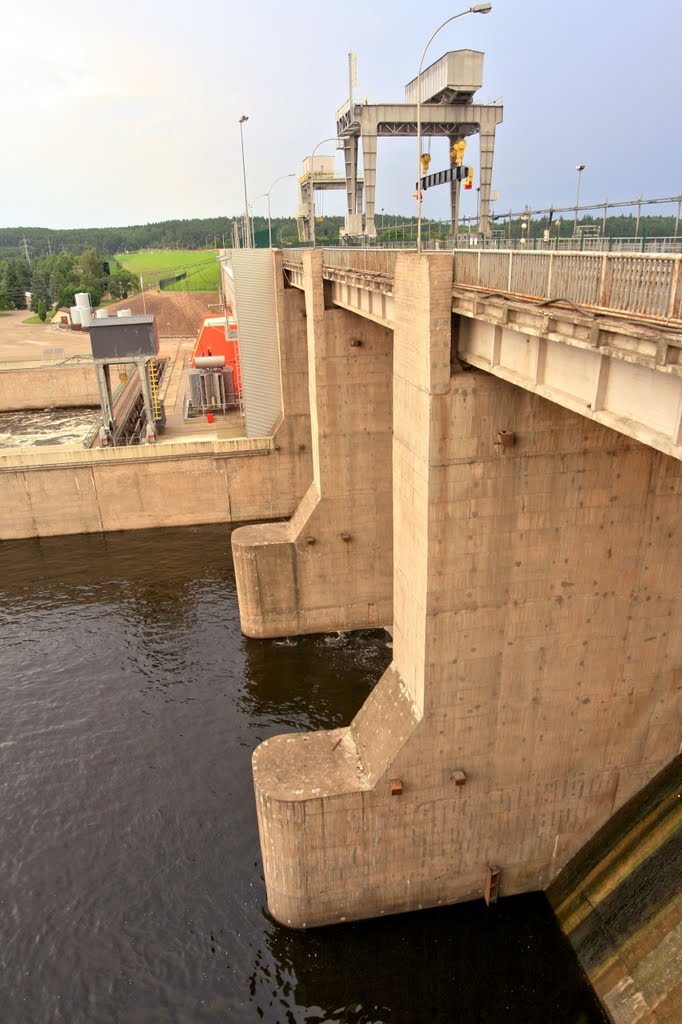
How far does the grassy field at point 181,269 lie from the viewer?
10875 centimetres

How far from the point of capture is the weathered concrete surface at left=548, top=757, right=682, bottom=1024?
11.6m

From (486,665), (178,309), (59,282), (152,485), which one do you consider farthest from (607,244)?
(59,282)

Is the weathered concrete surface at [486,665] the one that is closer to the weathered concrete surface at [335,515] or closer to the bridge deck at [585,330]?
the bridge deck at [585,330]

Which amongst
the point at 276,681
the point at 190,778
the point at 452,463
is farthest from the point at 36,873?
the point at 452,463

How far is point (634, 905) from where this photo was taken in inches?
498

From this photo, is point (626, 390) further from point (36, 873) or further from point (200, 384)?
point (200, 384)

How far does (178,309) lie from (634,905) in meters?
88.3

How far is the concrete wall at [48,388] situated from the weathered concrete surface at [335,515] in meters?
35.2

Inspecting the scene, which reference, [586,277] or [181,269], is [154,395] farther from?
[181,269]

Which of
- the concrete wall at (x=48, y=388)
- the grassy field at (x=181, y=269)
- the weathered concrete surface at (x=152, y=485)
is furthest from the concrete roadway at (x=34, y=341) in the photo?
the weathered concrete surface at (x=152, y=485)

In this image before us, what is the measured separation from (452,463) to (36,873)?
1304 cm

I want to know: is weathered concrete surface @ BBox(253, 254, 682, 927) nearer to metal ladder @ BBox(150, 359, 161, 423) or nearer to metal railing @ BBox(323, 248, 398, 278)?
metal railing @ BBox(323, 248, 398, 278)

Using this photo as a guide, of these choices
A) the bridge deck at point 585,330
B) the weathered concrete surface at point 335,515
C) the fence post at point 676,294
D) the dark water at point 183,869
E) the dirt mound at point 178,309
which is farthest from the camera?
the dirt mound at point 178,309

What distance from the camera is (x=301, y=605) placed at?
78.9 feet
